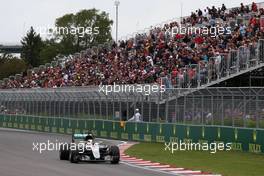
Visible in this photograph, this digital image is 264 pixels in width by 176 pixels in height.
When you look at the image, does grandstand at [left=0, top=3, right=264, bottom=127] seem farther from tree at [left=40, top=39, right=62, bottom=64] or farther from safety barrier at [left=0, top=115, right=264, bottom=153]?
tree at [left=40, top=39, right=62, bottom=64]

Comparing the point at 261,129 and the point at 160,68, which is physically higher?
the point at 160,68

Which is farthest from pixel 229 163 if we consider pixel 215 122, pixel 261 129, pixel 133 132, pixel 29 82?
pixel 29 82

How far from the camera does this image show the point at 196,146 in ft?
91.1

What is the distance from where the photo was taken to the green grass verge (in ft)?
62.3

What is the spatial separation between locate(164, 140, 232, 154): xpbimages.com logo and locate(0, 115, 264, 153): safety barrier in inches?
6.0

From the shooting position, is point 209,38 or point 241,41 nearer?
point 241,41

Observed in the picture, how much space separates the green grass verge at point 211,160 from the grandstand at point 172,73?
1.73 m

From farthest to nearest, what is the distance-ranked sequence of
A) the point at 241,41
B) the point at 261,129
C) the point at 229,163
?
the point at 241,41 < the point at 261,129 < the point at 229,163

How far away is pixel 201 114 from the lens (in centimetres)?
2770

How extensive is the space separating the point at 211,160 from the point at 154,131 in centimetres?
978

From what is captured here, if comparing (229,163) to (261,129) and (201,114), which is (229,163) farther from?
(201,114)

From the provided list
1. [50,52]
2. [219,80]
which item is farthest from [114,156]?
[50,52]

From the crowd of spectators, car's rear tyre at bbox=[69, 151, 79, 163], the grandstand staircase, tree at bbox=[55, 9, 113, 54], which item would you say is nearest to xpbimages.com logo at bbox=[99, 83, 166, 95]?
the grandstand staircase

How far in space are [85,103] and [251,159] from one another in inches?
676
